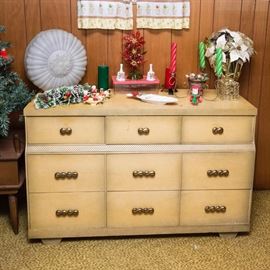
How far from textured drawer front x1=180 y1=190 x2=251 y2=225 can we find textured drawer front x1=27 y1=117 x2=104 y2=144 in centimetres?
61

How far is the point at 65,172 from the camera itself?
2.46 meters

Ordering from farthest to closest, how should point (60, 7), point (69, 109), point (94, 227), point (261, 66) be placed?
1. point (261, 66)
2. point (60, 7)
3. point (94, 227)
4. point (69, 109)

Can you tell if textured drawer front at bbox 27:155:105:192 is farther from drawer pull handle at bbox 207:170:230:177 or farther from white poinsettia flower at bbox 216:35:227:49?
white poinsettia flower at bbox 216:35:227:49

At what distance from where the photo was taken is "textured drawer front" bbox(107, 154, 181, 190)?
2.47 metres

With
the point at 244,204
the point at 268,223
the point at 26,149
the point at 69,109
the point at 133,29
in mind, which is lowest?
the point at 268,223

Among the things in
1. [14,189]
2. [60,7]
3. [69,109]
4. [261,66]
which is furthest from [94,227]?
[261,66]

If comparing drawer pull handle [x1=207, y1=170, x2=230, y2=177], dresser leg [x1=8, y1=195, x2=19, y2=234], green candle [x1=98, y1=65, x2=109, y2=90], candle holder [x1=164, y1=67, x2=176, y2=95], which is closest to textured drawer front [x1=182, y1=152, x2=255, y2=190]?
drawer pull handle [x1=207, y1=170, x2=230, y2=177]

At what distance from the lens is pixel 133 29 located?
2844 mm

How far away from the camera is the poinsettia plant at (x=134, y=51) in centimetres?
277

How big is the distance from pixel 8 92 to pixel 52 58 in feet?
1.06

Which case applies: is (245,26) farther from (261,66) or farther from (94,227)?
(94,227)

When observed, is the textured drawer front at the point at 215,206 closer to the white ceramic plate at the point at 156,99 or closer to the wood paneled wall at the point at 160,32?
the white ceramic plate at the point at 156,99

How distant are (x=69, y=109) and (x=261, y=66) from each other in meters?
1.40

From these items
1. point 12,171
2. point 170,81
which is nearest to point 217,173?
point 170,81
